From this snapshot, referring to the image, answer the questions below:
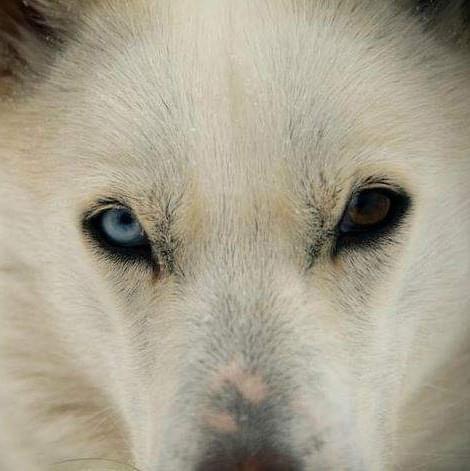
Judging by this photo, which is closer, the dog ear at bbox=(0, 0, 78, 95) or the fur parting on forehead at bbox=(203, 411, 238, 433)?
the fur parting on forehead at bbox=(203, 411, 238, 433)

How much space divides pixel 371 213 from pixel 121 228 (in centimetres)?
47

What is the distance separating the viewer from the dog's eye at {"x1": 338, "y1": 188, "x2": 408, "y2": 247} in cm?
198

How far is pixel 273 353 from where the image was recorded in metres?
1.88

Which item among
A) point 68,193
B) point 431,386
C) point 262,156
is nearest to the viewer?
point 262,156

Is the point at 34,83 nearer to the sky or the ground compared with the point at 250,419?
nearer to the sky

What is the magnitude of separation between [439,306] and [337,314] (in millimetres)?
327

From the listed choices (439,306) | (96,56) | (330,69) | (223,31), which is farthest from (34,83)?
(439,306)

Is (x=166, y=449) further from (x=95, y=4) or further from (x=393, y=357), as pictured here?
(x=95, y=4)

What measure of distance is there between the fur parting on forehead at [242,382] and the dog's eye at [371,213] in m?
0.32

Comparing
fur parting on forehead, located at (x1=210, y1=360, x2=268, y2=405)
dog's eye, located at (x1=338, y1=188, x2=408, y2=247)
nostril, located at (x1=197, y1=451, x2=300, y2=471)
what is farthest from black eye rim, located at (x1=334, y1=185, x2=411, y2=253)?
nostril, located at (x1=197, y1=451, x2=300, y2=471)

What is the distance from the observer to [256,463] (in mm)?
1753

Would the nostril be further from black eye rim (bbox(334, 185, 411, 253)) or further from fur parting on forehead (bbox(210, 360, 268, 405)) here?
black eye rim (bbox(334, 185, 411, 253))

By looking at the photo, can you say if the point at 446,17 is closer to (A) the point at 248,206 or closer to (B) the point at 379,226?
(B) the point at 379,226

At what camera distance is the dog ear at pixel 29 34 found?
2176 mm
